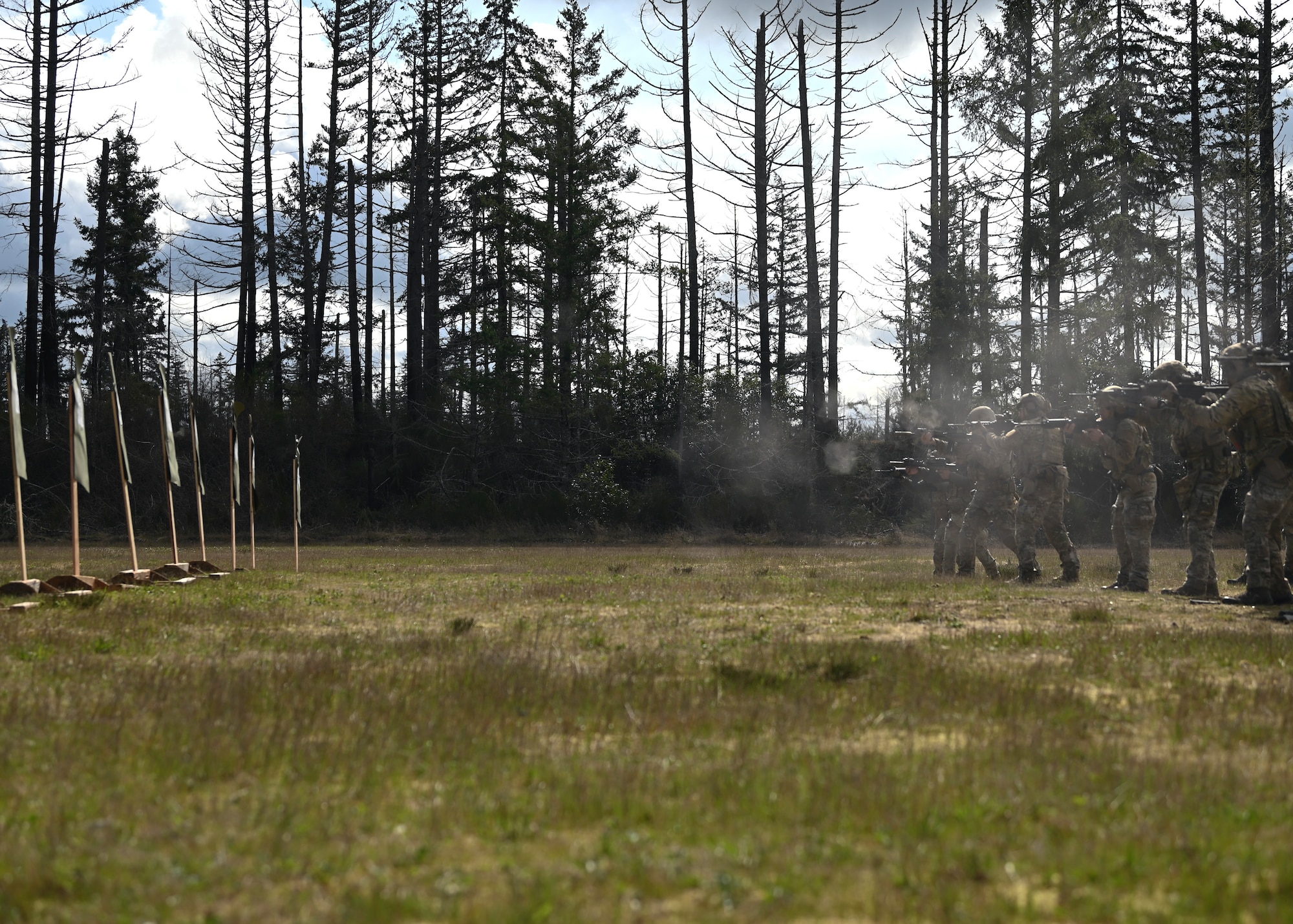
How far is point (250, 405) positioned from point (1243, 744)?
1461 inches

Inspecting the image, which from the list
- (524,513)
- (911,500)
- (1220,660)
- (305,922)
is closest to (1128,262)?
(911,500)

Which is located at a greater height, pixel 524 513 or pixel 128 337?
pixel 128 337

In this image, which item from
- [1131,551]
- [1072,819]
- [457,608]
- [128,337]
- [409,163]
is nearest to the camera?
[1072,819]

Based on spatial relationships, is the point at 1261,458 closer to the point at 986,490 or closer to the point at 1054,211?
the point at 986,490

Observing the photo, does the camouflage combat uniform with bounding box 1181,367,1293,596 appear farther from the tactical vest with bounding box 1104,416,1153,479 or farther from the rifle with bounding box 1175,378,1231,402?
the tactical vest with bounding box 1104,416,1153,479

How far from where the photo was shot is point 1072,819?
4.59 meters

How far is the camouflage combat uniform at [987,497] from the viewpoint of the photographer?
18.4m

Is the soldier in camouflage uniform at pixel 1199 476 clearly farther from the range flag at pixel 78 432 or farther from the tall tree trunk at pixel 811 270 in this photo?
the tall tree trunk at pixel 811 270

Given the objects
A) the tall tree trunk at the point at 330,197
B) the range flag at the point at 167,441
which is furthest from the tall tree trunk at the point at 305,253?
the range flag at the point at 167,441

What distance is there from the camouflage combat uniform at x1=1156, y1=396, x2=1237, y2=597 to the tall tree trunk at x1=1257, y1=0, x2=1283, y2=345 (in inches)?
951

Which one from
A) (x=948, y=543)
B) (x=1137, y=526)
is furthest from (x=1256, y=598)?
(x=948, y=543)

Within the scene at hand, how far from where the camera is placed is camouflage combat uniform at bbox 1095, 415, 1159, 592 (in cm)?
1606

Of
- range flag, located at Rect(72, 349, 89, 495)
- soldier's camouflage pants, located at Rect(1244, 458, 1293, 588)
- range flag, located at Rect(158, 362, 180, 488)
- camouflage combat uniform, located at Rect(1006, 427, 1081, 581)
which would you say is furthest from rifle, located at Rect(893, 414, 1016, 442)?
range flag, located at Rect(72, 349, 89, 495)

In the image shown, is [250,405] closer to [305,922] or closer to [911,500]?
[911,500]
